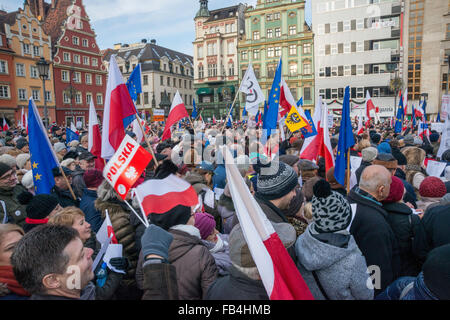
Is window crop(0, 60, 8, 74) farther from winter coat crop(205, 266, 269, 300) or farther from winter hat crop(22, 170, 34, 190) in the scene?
winter coat crop(205, 266, 269, 300)

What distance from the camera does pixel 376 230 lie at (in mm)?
2729

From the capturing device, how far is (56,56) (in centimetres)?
3844

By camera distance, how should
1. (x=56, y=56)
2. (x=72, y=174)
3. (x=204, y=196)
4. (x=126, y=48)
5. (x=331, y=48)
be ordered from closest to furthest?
(x=204, y=196) < (x=72, y=174) < (x=56, y=56) < (x=331, y=48) < (x=126, y=48)

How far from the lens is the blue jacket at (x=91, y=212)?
3777mm

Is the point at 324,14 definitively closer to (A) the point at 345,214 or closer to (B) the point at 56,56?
(B) the point at 56,56

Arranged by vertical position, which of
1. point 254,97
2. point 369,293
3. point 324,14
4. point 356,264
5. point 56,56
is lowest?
point 369,293

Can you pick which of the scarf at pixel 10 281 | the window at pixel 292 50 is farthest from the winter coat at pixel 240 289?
the window at pixel 292 50

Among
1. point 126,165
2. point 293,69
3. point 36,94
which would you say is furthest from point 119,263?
point 293,69

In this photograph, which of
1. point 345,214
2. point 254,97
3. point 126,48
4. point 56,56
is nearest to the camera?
point 345,214

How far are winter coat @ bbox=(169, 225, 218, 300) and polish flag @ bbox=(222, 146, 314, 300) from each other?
25.0 inches

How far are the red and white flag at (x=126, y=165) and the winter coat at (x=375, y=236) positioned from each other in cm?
219

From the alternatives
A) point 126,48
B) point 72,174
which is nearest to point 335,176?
point 72,174

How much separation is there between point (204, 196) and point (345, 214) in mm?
2551
